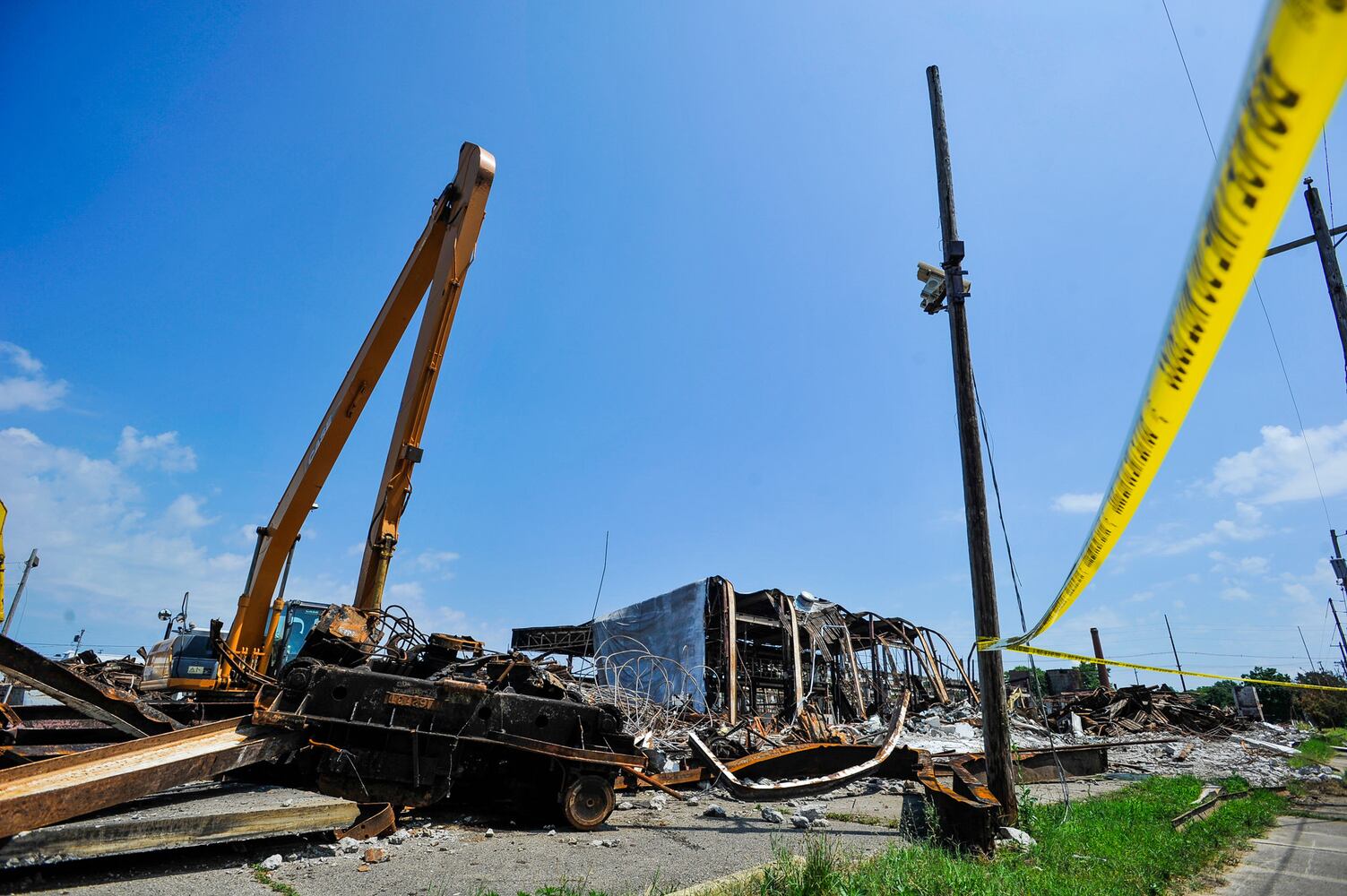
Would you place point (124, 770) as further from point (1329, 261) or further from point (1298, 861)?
point (1329, 261)

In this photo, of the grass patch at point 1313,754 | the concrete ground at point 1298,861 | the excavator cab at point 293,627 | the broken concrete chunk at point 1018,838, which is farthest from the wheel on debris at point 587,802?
the grass patch at point 1313,754

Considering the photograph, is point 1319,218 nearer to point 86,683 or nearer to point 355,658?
point 355,658

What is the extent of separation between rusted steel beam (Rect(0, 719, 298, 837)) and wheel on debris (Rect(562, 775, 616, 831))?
2460 mm

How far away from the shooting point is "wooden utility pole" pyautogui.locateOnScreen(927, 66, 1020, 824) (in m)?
7.07

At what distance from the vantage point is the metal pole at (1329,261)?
34.3 ft

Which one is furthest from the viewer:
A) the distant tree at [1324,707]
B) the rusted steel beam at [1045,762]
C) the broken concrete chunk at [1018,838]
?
the distant tree at [1324,707]

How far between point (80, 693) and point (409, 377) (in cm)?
594

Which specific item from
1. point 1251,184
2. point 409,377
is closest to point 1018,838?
point 1251,184

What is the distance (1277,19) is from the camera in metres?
1.16

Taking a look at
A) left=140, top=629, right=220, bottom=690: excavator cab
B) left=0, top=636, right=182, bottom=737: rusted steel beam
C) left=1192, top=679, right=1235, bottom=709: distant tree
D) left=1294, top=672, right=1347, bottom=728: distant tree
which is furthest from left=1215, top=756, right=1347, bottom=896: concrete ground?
left=1192, top=679, right=1235, bottom=709: distant tree

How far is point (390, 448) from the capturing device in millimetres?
10281

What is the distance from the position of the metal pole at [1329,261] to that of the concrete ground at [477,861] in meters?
10.3

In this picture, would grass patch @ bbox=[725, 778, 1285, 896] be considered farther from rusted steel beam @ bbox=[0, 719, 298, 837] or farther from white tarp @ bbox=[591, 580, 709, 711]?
white tarp @ bbox=[591, 580, 709, 711]

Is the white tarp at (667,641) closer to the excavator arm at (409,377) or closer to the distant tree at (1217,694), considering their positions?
the excavator arm at (409,377)
